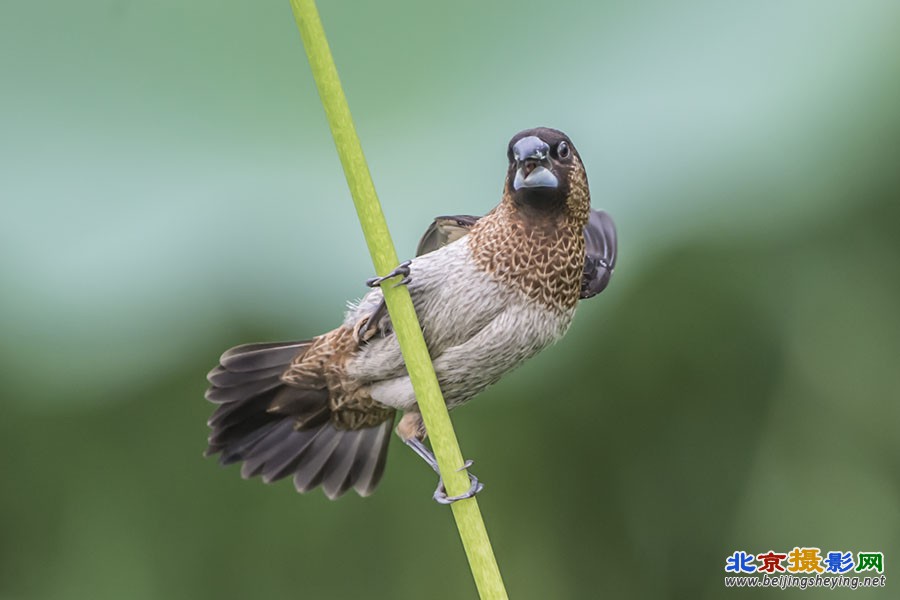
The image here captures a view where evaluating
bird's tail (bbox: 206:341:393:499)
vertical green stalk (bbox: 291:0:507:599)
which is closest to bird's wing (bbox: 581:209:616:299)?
bird's tail (bbox: 206:341:393:499)

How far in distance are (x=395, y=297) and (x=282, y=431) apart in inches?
41.4

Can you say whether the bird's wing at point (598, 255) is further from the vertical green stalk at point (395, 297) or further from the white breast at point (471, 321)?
the vertical green stalk at point (395, 297)

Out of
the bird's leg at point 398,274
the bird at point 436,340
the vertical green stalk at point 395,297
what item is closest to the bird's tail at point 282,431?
the bird at point 436,340

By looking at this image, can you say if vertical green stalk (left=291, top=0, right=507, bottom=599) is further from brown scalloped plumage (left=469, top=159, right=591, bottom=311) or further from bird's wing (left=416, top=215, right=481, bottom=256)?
bird's wing (left=416, top=215, right=481, bottom=256)

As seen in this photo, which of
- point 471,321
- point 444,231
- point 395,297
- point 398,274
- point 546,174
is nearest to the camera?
point 395,297

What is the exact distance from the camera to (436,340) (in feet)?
5.53

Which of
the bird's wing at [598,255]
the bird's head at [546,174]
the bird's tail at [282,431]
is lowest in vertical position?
the bird's tail at [282,431]

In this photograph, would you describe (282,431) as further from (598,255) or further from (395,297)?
(395,297)

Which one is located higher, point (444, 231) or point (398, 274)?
point (444, 231)

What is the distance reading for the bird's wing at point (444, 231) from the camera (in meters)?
1.88

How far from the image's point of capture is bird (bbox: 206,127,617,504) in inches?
64.9

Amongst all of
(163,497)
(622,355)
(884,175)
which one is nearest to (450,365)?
(622,355)

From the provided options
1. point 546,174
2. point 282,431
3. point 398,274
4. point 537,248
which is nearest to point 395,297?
point 398,274

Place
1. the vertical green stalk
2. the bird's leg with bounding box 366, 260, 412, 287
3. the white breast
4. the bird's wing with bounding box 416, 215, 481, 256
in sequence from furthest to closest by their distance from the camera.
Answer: the bird's wing with bounding box 416, 215, 481, 256, the white breast, the bird's leg with bounding box 366, 260, 412, 287, the vertical green stalk
